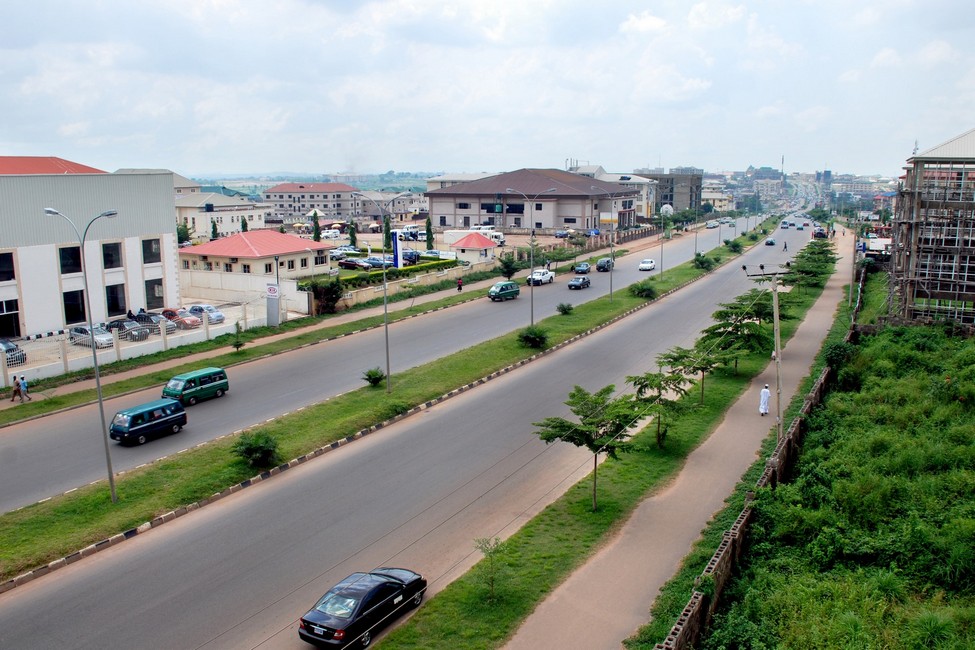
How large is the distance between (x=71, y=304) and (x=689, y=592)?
3626 cm

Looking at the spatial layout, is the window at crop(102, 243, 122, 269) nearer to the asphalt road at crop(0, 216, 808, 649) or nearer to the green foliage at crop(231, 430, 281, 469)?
the asphalt road at crop(0, 216, 808, 649)

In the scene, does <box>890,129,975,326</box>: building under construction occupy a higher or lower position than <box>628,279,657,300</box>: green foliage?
higher

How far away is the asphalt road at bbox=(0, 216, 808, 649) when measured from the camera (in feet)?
48.4

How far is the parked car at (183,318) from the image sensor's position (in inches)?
1582

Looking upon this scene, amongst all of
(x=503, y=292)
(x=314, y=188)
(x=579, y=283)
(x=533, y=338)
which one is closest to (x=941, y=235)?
(x=533, y=338)

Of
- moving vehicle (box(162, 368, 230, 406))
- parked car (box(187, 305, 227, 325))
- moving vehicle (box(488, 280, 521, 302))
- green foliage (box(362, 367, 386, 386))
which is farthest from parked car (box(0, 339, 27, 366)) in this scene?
moving vehicle (box(488, 280, 521, 302))

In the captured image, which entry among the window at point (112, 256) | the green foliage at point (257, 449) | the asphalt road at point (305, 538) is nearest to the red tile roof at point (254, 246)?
the window at point (112, 256)

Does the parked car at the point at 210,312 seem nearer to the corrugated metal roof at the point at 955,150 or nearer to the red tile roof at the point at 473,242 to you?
the red tile roof at the point at 473,242

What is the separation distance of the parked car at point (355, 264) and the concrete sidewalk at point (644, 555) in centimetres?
4352

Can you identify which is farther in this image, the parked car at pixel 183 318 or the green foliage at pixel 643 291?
the green foliage at pixel 643 291

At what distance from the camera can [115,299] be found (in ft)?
140

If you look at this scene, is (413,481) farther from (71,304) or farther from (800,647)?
(71,304)

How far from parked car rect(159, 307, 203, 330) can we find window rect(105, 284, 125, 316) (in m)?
2.16

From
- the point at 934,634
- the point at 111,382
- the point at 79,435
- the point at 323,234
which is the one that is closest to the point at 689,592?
the point at 934,634
